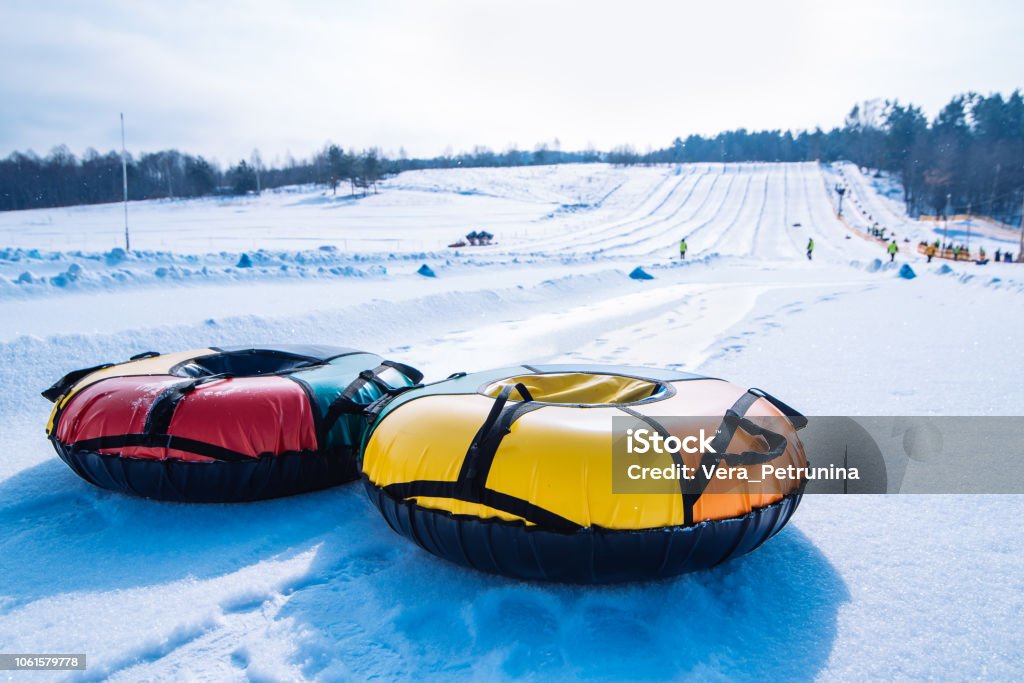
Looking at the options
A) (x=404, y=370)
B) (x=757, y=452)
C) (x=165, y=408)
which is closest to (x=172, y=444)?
(x=165, y=408)

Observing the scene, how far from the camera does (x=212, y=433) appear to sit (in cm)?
265

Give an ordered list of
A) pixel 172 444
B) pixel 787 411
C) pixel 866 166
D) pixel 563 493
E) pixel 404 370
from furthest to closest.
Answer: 1. pixel 866 166
2. pixel 404 370
3. pixel 172 444
4. pixel 787 411
5. pixel 563 493

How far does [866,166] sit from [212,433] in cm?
7532

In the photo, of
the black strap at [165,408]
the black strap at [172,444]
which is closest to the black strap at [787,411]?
the black strap at [172,444]

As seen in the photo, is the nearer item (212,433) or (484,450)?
(484,450)

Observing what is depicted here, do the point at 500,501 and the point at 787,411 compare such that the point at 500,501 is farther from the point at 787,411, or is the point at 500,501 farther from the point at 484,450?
the point at 787,411

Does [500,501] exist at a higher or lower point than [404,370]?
lower

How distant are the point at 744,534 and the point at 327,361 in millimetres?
2419

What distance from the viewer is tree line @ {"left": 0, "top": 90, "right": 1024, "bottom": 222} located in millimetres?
47875

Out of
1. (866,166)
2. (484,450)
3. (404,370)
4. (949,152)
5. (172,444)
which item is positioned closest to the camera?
(484,450)

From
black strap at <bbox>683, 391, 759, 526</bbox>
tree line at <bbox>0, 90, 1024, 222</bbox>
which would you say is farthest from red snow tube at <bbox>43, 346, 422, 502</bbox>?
tree line at <bbox>0, 90, 1024, 222</bbox>

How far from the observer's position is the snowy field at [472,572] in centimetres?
184

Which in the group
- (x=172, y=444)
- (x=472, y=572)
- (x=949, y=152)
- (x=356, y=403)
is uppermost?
(x=949, y=152)

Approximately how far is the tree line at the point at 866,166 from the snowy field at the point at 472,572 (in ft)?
142
